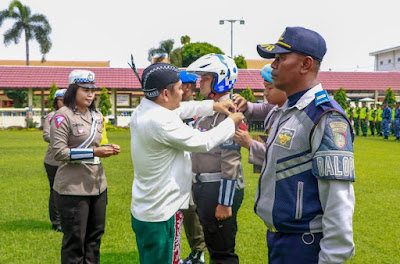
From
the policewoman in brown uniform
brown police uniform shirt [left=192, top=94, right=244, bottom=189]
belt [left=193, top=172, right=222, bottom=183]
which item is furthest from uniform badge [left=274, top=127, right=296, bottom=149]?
the policewoman in brown uniform

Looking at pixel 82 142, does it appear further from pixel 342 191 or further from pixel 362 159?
pixel 362 159

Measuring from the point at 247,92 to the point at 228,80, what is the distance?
104ft

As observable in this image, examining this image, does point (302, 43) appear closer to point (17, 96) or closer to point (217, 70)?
point (217, 70)

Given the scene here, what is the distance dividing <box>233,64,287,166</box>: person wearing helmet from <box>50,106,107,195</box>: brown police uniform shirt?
1.66 m

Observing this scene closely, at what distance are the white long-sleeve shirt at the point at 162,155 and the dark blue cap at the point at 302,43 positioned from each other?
0.89m

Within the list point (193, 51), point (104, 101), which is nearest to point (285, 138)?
point (104, 101)

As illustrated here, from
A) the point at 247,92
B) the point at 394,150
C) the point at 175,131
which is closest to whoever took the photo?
the point at 175,131

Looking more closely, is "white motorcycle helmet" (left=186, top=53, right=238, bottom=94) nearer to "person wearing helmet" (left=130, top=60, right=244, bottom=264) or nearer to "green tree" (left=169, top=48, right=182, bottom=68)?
"person wearing helmet" (left=130, top=60, right=244, bottom=264)

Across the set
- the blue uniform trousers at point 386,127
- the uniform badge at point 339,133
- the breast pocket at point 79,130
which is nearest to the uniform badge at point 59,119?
the breast pocket at point 79,130

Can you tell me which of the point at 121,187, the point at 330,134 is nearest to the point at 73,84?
the point at 330,134

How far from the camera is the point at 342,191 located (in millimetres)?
2070

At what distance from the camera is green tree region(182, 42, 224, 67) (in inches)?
1993

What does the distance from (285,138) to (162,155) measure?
114 centimetres

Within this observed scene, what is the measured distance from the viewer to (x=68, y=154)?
4.18 metres
